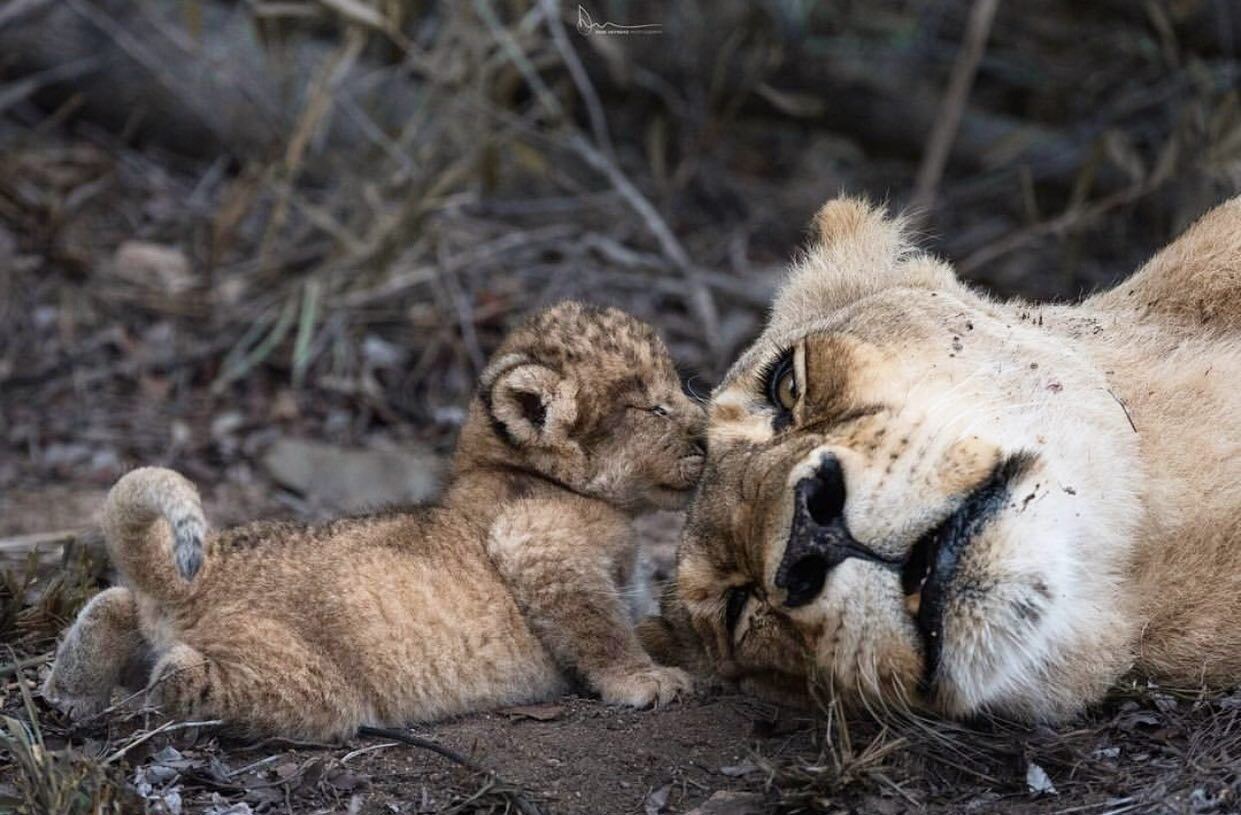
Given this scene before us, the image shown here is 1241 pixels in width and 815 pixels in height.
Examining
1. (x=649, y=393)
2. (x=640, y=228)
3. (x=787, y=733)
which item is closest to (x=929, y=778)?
(x=787, y=733)

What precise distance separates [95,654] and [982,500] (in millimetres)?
2293

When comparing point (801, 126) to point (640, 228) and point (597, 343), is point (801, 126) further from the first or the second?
point (597, 343)

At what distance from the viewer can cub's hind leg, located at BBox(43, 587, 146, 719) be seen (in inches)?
157

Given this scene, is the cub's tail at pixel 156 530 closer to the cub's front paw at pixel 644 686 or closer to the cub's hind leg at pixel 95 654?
the cub's hind leg at pixel 95 654

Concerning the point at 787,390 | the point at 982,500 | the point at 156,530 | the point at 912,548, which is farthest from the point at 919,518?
the point at 156,530

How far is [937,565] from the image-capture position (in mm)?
3186

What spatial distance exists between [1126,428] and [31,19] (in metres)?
7.19

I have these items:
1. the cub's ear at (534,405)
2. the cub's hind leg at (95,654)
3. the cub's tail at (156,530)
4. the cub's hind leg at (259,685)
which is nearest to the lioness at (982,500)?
the cub's ear at (534,405)

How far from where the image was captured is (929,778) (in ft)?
11.2

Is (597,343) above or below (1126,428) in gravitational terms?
below

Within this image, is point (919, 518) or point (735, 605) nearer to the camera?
point (919, 518)

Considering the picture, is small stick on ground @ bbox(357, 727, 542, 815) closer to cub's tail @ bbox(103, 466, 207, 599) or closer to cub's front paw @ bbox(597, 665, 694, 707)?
cub's front paw @ bbox(597, 665, 694, 707)

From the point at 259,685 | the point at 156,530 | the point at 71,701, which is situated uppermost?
the point at 156,530

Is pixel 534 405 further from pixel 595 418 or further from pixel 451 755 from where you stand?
pixel 451 755
